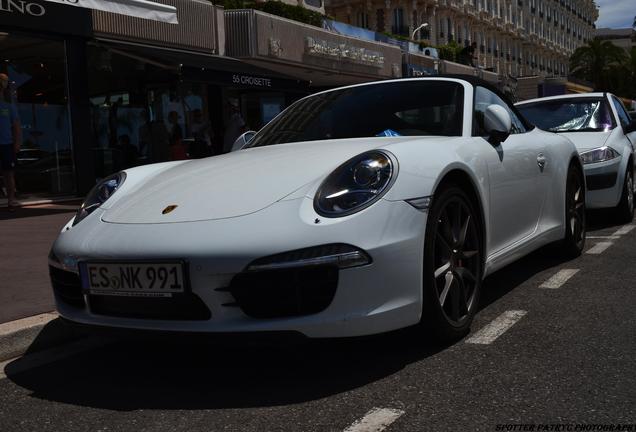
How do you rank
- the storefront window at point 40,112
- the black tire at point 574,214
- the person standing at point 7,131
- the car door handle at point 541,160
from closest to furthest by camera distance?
the car door handle at point 541,160, the black tire at point 574,214, the person standing at point 7,131, the storefront window at point 40,112

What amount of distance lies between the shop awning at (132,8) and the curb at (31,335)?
658 cm

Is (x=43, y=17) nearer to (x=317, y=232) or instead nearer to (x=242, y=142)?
(x=242, y=142)

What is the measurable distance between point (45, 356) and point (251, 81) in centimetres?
1065

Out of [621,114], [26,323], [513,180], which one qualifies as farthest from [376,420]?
[621,114]

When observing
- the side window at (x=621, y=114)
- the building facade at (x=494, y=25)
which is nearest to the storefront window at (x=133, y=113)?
the side window at (x=621, y=114)

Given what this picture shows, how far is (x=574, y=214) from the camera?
515cm

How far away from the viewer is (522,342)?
3.20 m

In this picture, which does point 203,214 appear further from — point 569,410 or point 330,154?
point 569,410

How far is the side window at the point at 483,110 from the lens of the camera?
12.7ft

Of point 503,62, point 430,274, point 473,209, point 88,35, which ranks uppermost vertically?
point 503,62

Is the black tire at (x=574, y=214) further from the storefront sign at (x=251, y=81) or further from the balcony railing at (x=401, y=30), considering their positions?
the balcony railing at (x=401, y=30)

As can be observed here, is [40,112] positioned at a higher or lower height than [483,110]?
higher

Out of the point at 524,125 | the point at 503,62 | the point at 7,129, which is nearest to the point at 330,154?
the point at 524,125

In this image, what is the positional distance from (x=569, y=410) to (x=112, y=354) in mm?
2128
